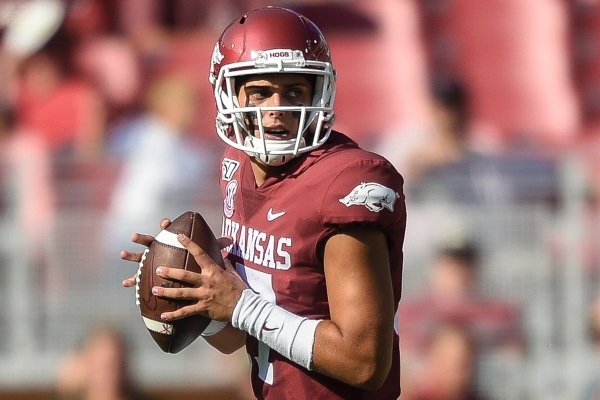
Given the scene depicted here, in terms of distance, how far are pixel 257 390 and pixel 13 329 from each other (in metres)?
3.81

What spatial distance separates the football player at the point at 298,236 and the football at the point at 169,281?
0.05 metres

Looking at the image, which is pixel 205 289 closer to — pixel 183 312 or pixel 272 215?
pixel 183 312

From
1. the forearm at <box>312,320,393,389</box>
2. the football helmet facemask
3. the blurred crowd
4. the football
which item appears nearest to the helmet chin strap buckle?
the football helmet facemask

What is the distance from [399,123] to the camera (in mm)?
7602

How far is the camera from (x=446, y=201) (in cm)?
652

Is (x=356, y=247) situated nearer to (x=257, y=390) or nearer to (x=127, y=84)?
(x=257, y=390)

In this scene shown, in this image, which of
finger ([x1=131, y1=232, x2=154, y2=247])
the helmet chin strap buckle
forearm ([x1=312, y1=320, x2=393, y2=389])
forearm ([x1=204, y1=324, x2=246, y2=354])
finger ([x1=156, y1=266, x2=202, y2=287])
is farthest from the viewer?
forearm ([x1=204, y1=324, x2=246, y2=354])

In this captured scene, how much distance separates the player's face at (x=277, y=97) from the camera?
9.30 feet

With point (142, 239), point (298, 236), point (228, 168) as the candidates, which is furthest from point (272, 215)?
point (228, 168)

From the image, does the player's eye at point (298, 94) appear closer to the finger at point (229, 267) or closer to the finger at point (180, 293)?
the finger at point (229, 267)

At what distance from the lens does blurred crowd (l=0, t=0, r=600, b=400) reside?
6.45 meters

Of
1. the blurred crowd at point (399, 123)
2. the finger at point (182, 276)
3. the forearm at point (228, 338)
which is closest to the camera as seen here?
the finger at point (182, 276)

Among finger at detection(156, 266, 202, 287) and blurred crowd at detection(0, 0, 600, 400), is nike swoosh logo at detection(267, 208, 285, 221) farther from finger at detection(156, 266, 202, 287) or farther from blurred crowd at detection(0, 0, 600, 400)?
blurred crowd at detection(0, 0, 600, 400)

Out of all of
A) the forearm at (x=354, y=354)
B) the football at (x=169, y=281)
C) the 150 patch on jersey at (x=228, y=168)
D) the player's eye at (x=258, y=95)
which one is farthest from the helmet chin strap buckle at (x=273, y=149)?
the forearm at (x=354, y=354)
